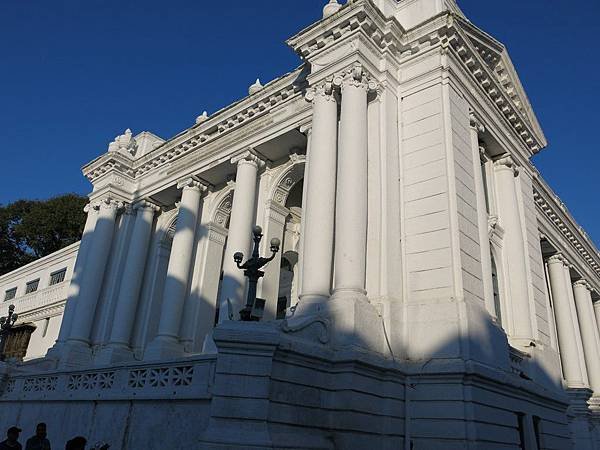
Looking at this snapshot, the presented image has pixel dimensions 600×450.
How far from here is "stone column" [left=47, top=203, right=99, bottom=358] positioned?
73.3 ft

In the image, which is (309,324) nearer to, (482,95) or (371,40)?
(371,40)

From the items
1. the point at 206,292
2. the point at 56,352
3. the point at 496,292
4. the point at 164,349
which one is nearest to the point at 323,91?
the point at 496,292

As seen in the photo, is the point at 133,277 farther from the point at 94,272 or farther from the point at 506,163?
the point at 506,163

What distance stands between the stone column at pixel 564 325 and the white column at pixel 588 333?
10.2 ft

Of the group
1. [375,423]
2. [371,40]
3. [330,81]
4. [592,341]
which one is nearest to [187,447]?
[375,423]

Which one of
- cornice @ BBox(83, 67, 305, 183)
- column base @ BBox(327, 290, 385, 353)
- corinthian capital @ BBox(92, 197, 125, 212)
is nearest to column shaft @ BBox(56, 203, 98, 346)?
corinthian capital @ BBox(92, 197, 125, 212)

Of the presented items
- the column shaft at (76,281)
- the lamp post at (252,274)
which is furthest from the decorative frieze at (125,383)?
the column shaft at (76,281)

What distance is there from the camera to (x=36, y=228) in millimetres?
47656

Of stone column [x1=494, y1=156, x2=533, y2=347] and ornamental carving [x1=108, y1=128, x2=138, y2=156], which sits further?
ornamental carving [x1=108, y1=128, x2=138, y2=156]

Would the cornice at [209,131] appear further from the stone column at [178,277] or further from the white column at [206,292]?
the white column at [206,292]

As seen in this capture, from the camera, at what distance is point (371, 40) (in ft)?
50.3

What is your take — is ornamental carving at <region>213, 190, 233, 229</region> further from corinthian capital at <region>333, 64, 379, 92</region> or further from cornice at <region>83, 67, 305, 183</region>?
corinthian capital at <region>333, 64, 379, 92</region>

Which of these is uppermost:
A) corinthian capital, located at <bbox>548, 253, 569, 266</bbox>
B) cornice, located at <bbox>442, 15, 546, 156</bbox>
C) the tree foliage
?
the tree foliage

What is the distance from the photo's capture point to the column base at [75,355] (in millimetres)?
20938
